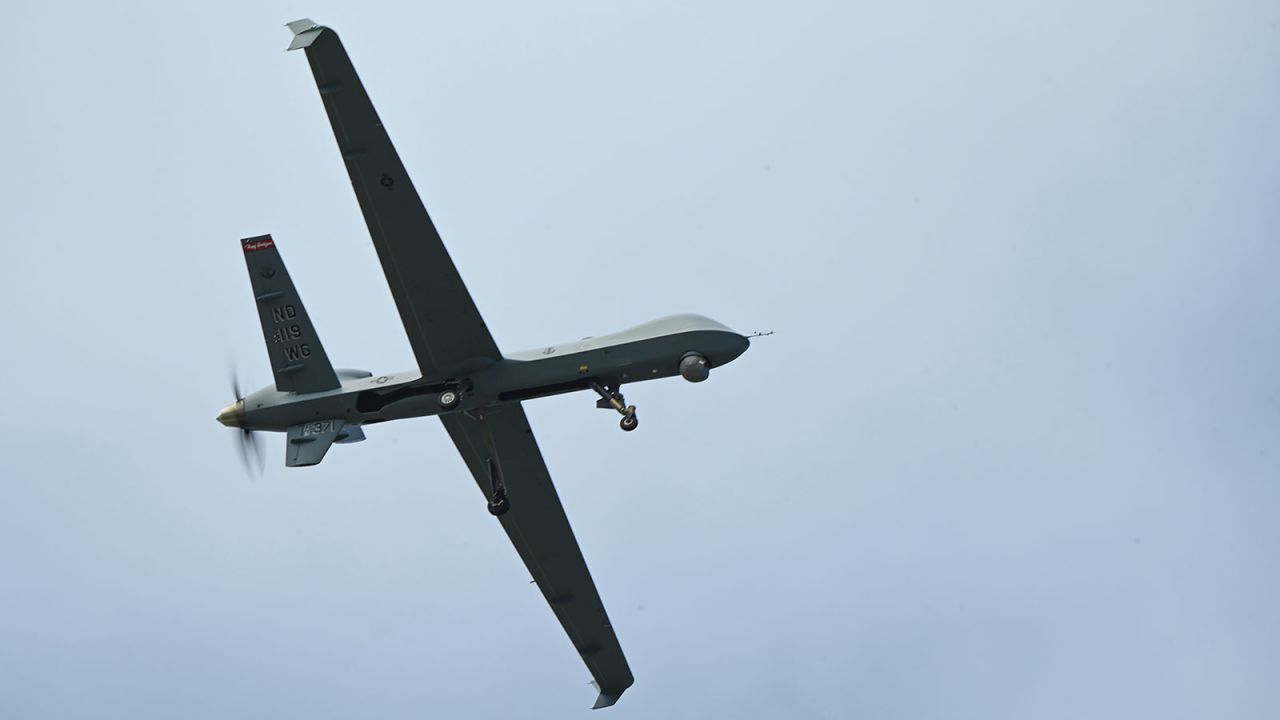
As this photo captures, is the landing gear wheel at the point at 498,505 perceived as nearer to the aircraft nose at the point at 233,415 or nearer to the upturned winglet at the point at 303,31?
the aircraft nose at the point at 233,415

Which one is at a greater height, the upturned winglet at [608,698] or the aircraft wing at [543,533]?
the aircraft wing at [543,533]

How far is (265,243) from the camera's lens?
3966 cm

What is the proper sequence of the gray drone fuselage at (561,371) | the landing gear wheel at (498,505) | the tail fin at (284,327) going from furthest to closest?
the tail fin at (284,327) → the landing gear wheel at (498,505) → the gray drone fuselage at (561,371)

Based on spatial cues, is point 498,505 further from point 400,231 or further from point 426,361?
point 400,231

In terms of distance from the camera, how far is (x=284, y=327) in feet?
129

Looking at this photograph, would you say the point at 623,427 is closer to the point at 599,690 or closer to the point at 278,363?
the point at 278,363

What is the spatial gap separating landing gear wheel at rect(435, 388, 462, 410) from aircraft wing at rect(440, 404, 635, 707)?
1313mm

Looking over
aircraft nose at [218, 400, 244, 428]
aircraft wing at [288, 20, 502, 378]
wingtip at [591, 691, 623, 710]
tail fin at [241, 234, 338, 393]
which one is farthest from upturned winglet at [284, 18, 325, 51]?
wingtip at [591, 691, 623, 710]

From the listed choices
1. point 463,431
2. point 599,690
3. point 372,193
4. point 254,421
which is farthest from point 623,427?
point 599,690

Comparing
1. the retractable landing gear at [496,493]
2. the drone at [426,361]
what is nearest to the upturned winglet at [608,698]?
the drone at [426,361]

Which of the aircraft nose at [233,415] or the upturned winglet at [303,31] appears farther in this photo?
the aircraft nose at [233,415]

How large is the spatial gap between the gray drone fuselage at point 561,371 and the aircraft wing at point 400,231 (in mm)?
545

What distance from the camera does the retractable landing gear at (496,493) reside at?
124ft

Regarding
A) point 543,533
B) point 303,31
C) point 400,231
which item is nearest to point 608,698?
point 543,533
